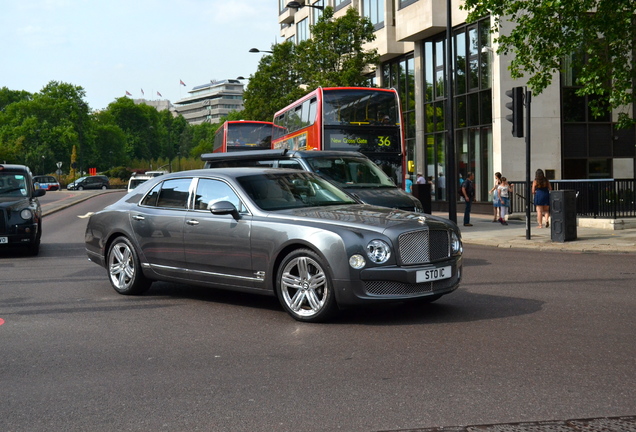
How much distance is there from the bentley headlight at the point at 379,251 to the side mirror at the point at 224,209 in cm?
163

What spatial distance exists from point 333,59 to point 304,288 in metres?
32.3

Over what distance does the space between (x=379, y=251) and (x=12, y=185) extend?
11.0 metres

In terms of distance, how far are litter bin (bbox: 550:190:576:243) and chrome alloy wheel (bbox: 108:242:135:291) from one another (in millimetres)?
10648

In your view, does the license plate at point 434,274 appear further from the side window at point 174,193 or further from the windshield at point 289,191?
the side window at point 174,193

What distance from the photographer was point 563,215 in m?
17.3

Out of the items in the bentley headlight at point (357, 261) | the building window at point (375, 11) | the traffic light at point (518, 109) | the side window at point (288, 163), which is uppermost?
the building window at point (375, 11)

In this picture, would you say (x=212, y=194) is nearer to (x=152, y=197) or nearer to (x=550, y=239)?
(x=152, y=197)

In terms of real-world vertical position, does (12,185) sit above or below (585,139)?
below

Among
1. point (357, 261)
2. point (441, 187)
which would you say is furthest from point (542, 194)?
point (357, 261)

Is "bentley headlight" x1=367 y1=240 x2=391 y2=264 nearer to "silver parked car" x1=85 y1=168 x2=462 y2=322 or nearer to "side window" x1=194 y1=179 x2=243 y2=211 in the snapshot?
"silver parked car" x1=85 y1=168 x2=462 y2=322

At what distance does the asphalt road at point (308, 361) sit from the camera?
463cm

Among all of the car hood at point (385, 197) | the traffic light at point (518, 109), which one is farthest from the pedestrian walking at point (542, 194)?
the car hood at point (385, 197)

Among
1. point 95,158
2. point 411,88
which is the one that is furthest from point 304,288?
point 95,158

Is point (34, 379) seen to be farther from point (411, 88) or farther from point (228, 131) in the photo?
point (411, 88)
